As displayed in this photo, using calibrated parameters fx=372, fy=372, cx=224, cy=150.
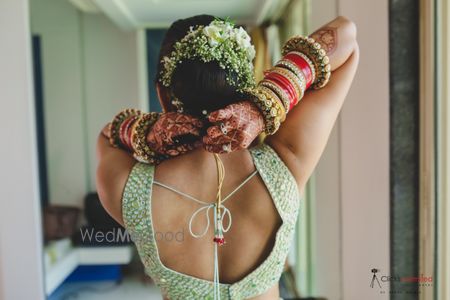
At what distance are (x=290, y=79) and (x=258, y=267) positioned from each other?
0.35 meters

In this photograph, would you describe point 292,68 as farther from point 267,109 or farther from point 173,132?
point 173,132

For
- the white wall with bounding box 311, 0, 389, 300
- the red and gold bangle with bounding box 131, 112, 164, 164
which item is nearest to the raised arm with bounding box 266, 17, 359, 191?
the red and gold bangle with bounding box 131, 112, 164, 164

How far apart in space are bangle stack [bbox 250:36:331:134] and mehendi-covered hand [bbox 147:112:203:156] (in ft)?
0.35

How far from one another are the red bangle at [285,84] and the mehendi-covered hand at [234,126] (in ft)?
0.21

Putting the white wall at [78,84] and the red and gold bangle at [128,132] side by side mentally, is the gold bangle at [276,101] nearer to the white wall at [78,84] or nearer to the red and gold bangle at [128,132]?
the red and gold bangle at [128,132]

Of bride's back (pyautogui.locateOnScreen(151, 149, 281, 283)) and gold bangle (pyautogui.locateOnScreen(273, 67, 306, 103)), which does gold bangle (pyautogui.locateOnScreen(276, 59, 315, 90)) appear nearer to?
gold bangle (pyautogui.locateOnScreen(273, 67, 306, 103))

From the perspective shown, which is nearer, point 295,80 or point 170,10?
point 295,80

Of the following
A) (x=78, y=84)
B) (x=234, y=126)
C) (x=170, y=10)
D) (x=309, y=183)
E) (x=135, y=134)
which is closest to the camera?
(x=234, y=126)

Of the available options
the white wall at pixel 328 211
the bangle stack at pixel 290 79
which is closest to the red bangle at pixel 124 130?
the bangle stack at pixel 290 79

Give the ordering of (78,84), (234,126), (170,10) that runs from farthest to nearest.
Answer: (78,84), (170,10), (234,126)

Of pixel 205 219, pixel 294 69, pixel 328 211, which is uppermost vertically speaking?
pixel 294 69

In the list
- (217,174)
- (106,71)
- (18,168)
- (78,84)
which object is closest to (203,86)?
(217,174)

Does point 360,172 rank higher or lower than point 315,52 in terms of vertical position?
lower

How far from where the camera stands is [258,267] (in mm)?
699
